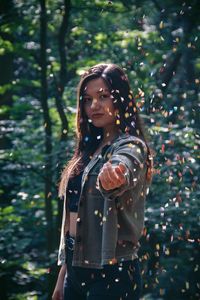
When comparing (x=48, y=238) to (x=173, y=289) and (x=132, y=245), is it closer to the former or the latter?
(x=173, y=289)

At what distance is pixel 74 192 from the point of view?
2.68 m

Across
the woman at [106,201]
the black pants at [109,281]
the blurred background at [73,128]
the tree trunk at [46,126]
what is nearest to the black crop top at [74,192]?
the woman at [106,201]

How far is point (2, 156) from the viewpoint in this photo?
595 centimetres

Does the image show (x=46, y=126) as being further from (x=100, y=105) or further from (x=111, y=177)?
(x=111, y=177)

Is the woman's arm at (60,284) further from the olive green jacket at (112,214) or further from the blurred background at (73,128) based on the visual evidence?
the blurred background at (73,128)

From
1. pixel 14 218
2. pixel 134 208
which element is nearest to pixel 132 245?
pixel 134 208

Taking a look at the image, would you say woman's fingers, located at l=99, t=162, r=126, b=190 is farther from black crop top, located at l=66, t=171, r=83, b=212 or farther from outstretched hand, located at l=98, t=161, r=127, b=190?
black crop top, located at l=66, t=171, r=83, b=212

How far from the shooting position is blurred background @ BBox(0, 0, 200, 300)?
543 cm

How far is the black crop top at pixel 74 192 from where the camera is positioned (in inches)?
105

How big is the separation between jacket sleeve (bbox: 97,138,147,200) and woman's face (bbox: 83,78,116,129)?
0.18 meters

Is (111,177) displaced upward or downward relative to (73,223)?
upward

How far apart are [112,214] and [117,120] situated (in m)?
0.44

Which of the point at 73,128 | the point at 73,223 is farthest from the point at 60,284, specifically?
the point at 73,128

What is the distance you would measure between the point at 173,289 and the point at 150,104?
1837 millimetres
